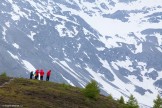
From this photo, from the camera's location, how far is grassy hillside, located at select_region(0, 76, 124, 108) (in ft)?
133

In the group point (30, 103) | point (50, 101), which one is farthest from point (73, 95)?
point (30, 103)

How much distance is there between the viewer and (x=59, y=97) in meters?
45.5

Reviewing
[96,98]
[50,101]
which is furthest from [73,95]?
[50,101]

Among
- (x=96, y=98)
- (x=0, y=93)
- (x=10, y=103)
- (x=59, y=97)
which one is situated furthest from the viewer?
(x=96, y=98)

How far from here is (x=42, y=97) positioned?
44000 mm

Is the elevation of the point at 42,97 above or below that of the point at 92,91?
below

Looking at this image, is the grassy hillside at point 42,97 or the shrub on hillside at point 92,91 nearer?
the grassy hillside at point 42,97

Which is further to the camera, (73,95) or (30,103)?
(73,95)

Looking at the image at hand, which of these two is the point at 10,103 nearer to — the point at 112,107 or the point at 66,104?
the point at 66,104

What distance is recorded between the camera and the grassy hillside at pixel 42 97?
133 ft

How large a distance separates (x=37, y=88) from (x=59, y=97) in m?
3.79

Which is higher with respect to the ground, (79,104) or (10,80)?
(10,80)

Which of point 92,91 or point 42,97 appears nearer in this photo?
point 42,97

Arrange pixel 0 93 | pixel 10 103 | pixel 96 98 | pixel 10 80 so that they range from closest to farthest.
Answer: pixel 10 103
pixel 0 93
pixel 96 98
pixel 10 80
